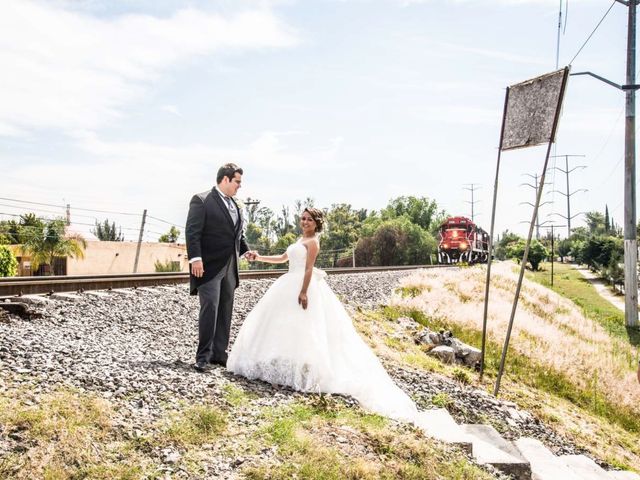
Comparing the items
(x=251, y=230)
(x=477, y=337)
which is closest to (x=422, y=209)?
(x=251, y=230)

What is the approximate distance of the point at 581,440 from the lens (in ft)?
25.3

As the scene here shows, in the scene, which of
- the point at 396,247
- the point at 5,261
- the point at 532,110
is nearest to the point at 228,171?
the point at 532,110

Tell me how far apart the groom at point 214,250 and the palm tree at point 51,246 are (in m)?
33.3

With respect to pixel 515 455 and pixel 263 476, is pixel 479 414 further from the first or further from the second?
pixel 263 476

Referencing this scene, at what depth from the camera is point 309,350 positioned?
5.94 meters

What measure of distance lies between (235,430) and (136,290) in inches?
293

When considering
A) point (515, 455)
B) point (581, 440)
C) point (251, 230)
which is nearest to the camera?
point (515, 455)

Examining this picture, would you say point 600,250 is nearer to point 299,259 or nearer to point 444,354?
point 444,354

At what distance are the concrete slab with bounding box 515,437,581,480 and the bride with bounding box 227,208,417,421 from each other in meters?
1.22

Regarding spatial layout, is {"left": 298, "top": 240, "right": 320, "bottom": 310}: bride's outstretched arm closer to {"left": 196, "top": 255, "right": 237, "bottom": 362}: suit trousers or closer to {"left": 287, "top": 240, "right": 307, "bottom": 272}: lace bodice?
{"left": 287, "top": 240, "right": 307, "bottom": 272}: lace bodice

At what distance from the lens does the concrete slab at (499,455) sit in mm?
4957

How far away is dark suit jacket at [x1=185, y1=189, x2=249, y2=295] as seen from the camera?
21.1 ft

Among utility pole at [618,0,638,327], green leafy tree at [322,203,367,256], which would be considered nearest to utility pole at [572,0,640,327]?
utility pole at [618,0,638,327]

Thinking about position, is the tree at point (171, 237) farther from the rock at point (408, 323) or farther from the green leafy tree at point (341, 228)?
the rock at point (408, 323)
